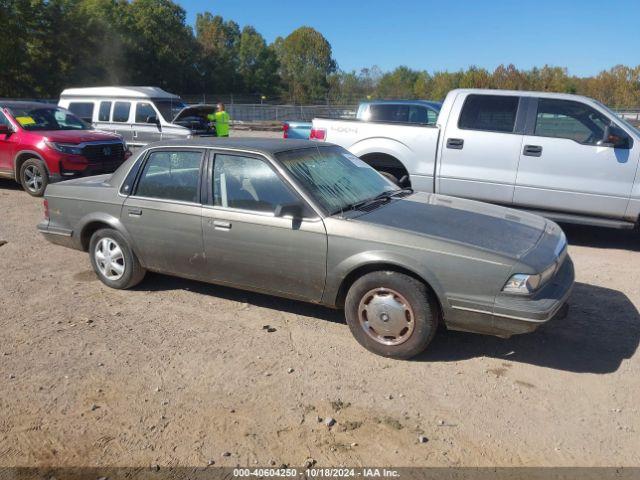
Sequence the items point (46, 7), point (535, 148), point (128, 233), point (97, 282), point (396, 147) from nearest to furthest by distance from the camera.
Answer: point (128, 233) → point (97, 282) → point (535, 148) → point (396, 147) → point (46, 7)

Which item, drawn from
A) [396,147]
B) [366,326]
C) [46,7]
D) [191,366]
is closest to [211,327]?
[191,366]

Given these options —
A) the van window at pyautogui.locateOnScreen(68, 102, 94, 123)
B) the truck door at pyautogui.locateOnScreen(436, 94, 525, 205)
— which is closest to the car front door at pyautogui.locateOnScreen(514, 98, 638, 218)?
the truck door at pyautogui.locateOnScreen(436, 94, 525, 205)

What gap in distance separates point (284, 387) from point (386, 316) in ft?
2.91

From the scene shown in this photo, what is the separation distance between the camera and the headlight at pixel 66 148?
9727 millimetres

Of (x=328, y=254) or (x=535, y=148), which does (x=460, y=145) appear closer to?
(x=535, y=148)

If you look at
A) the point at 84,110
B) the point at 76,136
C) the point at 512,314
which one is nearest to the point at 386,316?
the point at 512,314

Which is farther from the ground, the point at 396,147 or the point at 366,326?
the point at 396,147

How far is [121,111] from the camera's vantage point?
1417 cm

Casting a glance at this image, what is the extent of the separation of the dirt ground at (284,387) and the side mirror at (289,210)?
3.31ft

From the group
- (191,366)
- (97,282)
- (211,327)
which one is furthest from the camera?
(97,282)

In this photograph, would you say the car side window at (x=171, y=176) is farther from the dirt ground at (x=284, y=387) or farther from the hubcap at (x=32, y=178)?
the hubcap at (x=32, y=178)

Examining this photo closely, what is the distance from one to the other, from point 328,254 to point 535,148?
414 cm

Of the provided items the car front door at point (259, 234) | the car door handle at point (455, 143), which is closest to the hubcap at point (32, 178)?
the car front door at point (259, 234)

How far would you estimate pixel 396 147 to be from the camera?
25.1 feet
